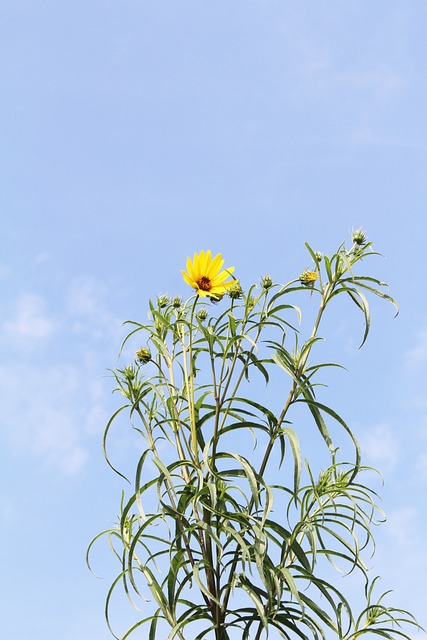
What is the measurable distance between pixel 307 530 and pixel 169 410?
0.65 m

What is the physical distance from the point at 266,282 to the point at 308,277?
160mm

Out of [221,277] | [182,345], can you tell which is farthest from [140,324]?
[221,277]

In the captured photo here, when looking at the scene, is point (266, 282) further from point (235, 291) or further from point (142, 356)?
point (142, 356)

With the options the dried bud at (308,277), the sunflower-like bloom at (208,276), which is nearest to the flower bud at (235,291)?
the sunflower-like bloom at (208,276)

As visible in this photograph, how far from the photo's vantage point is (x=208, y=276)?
2898 millimetres

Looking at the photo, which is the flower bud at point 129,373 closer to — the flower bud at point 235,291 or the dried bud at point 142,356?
the dried bud at point 142,356

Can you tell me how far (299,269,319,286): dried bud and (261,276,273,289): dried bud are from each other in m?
0.12

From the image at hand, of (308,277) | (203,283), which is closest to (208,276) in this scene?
(203,283)

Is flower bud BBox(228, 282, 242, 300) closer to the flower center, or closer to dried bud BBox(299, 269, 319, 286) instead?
the flower center

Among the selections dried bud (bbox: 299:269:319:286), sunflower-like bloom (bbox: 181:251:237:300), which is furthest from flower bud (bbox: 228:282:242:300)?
dried bud (bbox: 299:269:319:286)

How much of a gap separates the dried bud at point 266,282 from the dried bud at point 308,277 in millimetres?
116

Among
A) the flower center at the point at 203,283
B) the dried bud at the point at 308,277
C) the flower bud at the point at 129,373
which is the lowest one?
the flower bud at the point at 129,373

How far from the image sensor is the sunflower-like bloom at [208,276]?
287 centimetres

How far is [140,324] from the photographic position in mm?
2992
